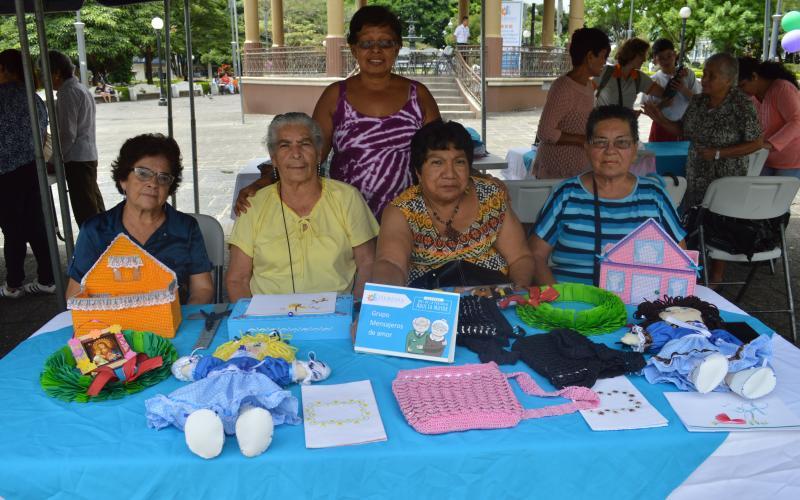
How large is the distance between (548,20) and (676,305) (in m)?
22.4

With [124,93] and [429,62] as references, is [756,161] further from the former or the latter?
[124,93]

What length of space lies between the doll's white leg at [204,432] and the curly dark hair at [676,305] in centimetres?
125

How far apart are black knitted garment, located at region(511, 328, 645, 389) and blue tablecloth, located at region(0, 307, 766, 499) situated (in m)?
0.16

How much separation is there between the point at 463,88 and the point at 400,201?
1790cm

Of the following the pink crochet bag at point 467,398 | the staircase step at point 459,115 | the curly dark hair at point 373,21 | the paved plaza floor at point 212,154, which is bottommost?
the paved plaza floor at point 212,154

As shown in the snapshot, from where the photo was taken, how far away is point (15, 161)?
480cm

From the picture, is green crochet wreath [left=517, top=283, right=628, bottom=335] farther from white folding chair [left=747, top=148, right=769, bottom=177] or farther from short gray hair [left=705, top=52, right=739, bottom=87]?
white folding chair [left=747, top=148, right=769, bottom=177]

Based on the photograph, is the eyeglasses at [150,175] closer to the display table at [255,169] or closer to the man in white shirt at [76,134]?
the display table at [255,169]

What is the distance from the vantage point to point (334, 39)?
63.8ft

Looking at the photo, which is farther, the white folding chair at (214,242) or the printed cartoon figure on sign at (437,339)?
the white folding chair at (214,242)

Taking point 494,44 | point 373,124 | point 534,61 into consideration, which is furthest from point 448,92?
point 373,124

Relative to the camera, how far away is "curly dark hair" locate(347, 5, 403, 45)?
122 inches

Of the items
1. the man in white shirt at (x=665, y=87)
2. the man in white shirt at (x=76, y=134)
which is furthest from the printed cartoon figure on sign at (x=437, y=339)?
the man in white shirt at (x=665, y=87)

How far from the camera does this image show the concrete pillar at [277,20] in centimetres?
2057
